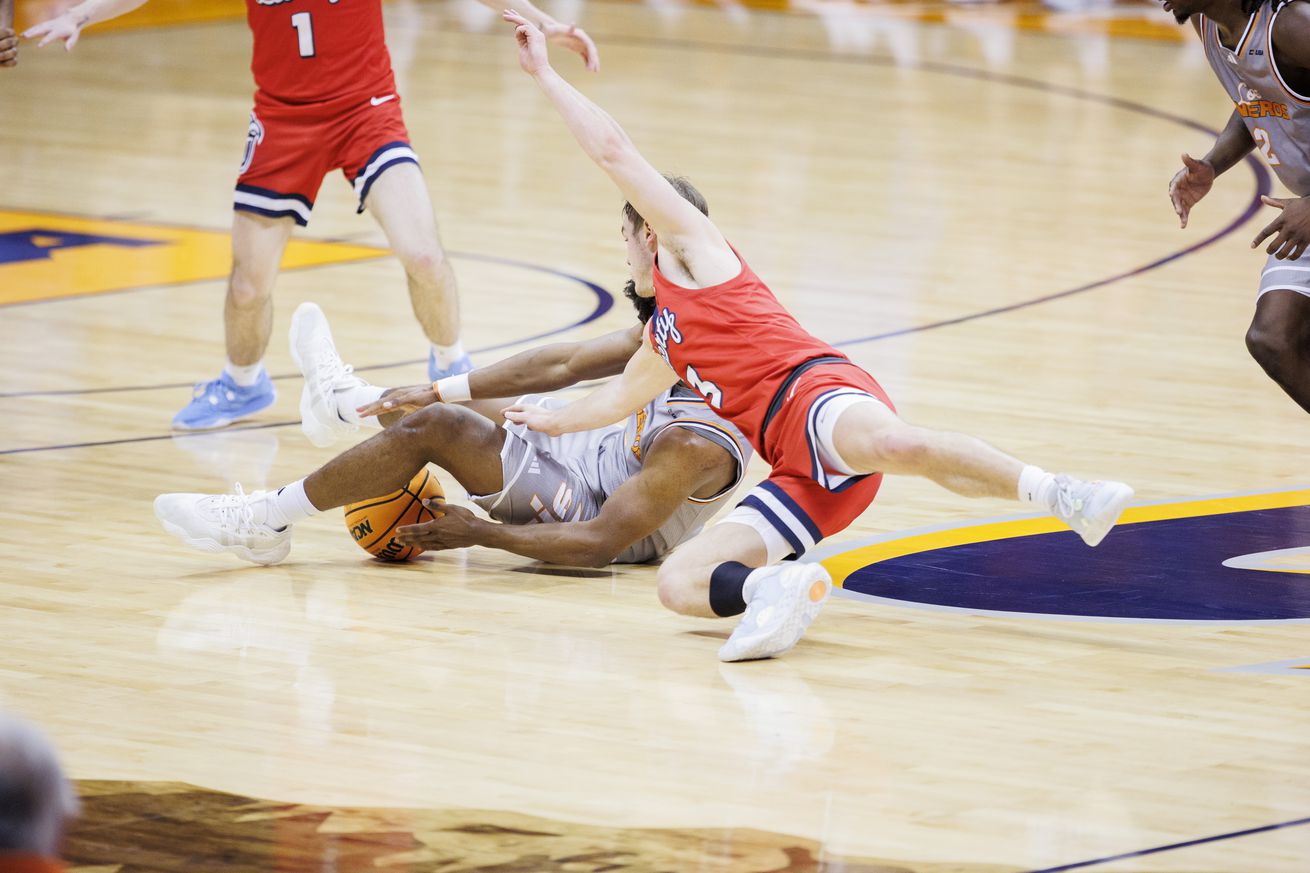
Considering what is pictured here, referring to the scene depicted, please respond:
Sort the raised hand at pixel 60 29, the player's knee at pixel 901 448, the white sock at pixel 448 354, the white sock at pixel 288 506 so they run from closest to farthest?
the player's knee at pixel 901 448, the white sock at pixel 288 506, the raised hand at pixel 60 29, the white sock at pixel 448 354

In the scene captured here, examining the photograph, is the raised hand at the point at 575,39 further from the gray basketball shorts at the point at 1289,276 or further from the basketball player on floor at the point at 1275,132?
the gray basketball shorts at the point at 1289,276

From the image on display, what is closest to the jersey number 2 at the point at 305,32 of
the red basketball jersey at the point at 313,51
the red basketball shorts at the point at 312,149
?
the red basketball jersey at the point at 313,51

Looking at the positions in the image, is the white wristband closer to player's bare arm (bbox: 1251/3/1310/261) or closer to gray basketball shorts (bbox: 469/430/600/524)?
gray basketball shorts (bbox: 469/430/600/524)

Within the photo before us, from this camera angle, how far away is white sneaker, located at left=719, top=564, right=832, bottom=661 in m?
5.11

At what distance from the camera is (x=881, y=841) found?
3.95 meters

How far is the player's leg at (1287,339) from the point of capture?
→ 5945 mm

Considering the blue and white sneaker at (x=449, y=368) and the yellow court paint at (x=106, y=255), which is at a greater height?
the blue and white sneaker at (x=449, y=368)

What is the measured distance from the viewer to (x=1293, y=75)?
19.0 feet

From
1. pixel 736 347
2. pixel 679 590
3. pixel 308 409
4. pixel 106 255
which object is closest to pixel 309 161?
pixel 308 409

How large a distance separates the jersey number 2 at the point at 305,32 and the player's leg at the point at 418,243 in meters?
0.54

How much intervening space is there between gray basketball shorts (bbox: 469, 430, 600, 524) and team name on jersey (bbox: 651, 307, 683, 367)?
1.70 ft

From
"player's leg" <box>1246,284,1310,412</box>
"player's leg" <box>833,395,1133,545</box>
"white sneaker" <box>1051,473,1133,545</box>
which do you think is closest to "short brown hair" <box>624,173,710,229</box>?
"player's leg" <box>833,395,1133,545</box>

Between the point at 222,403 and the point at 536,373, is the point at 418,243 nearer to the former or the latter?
the point at 222,403

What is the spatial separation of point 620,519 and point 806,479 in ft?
2.08
